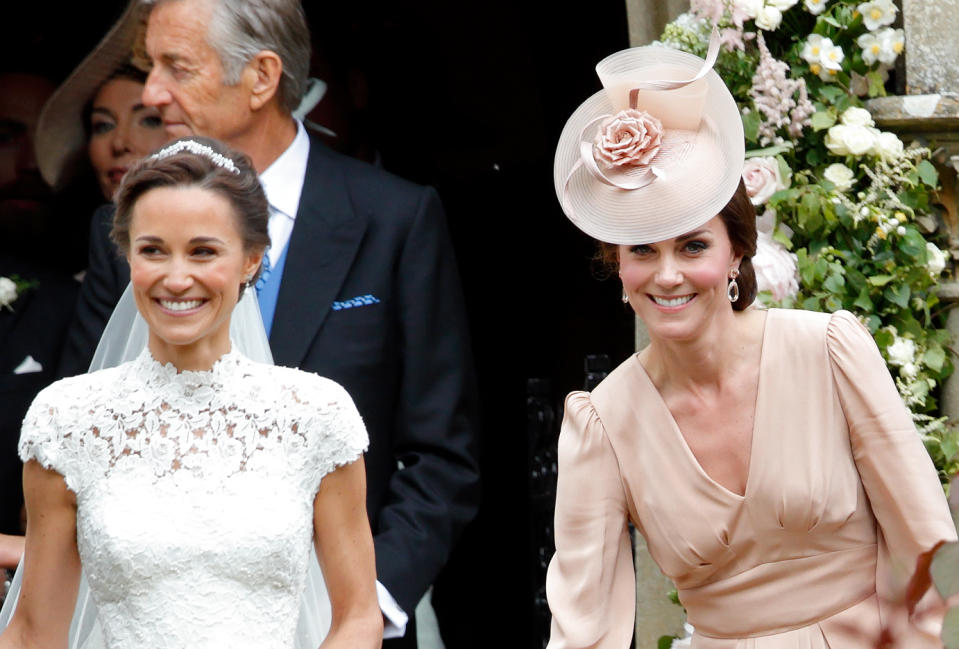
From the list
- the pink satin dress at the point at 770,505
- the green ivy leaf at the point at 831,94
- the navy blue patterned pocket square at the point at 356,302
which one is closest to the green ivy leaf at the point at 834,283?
the green ivy leaf at the point at 831,94

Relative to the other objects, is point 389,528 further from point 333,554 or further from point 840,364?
point 840,364

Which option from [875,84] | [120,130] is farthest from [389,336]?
[120,130]

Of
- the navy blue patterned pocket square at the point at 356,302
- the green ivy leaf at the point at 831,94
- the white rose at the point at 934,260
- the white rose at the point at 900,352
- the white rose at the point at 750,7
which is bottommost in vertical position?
the white rose at the point at 900,352

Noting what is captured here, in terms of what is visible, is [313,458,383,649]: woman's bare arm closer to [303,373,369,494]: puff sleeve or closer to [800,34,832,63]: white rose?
[303,373,369,494]: puff sleeve

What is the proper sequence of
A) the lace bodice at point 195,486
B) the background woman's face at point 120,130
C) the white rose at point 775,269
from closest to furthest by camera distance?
the lace bodice at point 195,486 → the white rose at point 775,269 → the background woman's face at point 120,130

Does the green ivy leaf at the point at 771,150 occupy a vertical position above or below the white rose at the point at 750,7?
below

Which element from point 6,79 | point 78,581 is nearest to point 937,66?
point 78,581

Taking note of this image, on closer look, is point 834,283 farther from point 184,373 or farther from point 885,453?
point 184,373

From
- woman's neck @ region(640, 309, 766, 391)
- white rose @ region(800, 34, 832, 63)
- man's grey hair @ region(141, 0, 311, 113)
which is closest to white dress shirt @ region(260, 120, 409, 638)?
man's grey hair @ region(141, 0, 311, 113)

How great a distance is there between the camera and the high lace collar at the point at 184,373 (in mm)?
2838

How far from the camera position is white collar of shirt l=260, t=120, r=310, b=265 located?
3826 millimetres

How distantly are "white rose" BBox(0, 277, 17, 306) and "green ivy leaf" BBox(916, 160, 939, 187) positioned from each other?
8.47 feet

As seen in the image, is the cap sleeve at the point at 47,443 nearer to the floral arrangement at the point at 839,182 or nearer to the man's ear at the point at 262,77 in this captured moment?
the man's ear at the point at 262,77

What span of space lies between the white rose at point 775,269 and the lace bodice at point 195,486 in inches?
48.2
